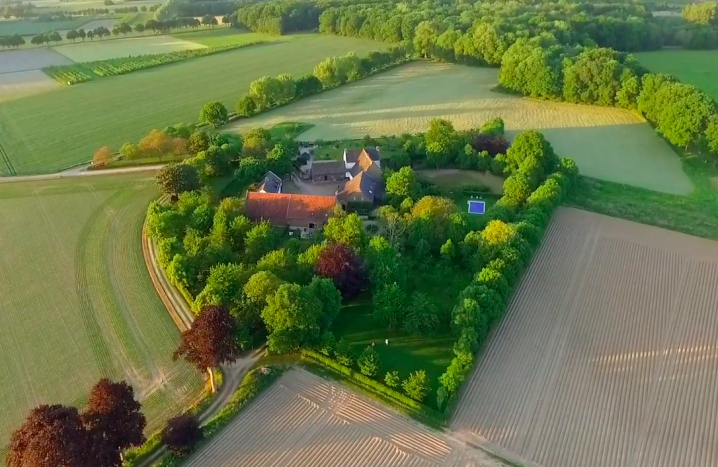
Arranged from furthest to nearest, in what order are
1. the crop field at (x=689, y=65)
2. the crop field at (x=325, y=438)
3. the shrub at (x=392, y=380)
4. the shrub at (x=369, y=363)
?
1. the crop field at (x=689, y=65)
2. the shrub at (x=369, y=363)
3. the shrub at (x=392, y=380)
4. the crop field at (x=325, y=438)

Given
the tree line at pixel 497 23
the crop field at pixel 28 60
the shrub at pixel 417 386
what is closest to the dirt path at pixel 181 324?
the shrub at pixel 417 386

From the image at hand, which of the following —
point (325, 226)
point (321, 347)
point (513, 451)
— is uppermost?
point (325, 226)

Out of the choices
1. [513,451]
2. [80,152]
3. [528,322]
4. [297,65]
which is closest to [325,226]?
[528,322]

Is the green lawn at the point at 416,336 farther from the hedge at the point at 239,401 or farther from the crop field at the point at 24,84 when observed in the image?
the crop field at the point at 24,84

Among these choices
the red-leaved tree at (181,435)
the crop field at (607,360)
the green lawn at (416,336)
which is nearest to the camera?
the red-leaved tree at (181,435)

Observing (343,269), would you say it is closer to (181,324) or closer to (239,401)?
(239,401)

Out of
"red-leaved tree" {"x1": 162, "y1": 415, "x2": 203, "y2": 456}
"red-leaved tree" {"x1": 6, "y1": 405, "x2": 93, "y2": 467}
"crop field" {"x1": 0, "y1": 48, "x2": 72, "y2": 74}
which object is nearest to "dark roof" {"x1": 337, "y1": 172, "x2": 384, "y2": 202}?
"red-leaved tree" {"x1": 162, "y1": 415, "x2": 203, "y2": 456}

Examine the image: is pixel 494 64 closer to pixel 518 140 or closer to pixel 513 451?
pixel 518 140
